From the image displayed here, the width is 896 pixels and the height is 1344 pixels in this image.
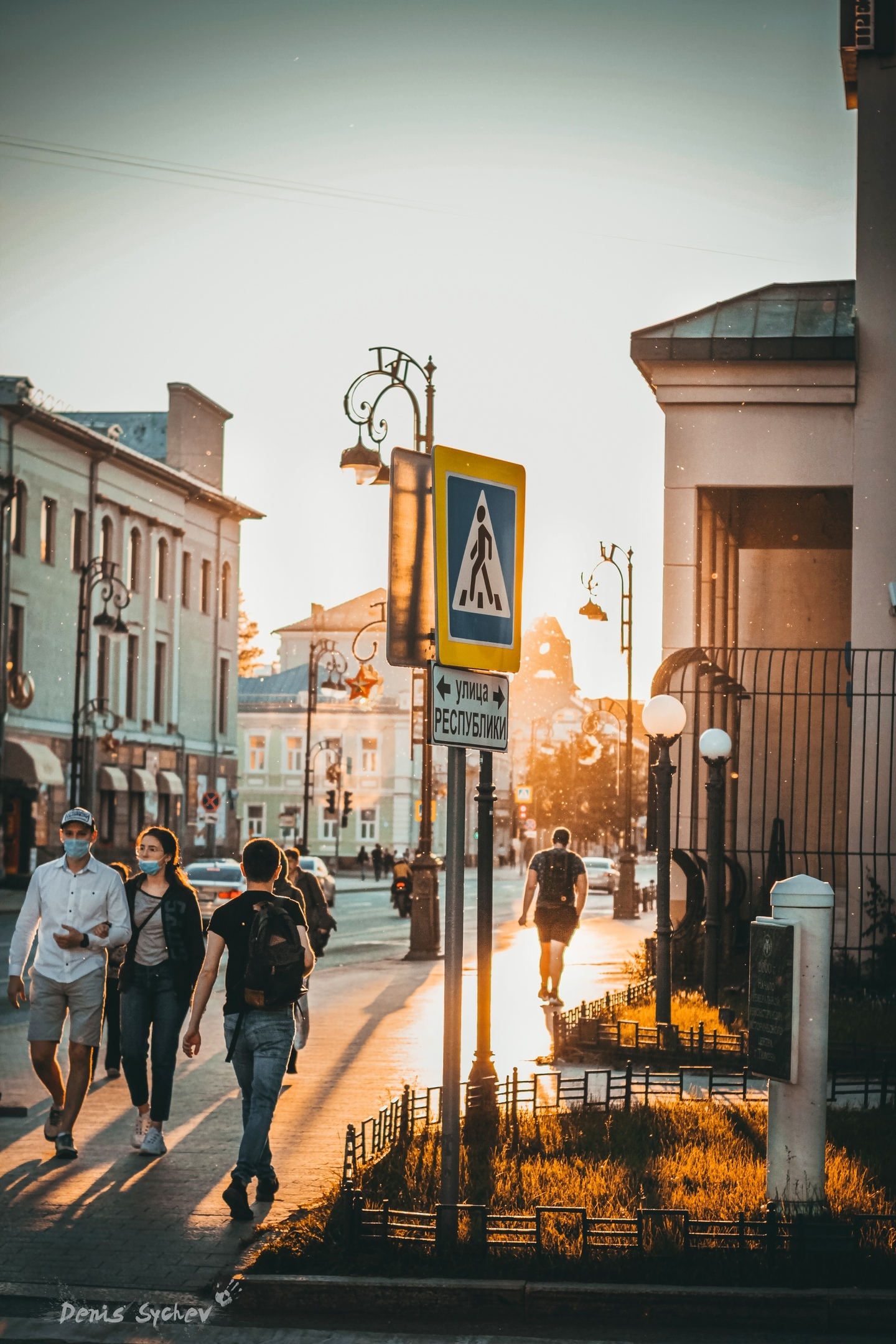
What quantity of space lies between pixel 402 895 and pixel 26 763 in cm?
1209

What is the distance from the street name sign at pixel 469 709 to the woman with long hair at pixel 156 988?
115 inches

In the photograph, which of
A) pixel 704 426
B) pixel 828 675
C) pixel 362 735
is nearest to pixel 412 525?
pixel 704 426

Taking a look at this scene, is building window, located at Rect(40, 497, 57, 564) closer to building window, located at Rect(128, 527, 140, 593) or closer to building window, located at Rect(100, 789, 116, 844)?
building window, located at Rect(128, 527, 140, 593)

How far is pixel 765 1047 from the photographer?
7141mm

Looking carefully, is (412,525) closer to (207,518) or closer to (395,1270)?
(395,1270)

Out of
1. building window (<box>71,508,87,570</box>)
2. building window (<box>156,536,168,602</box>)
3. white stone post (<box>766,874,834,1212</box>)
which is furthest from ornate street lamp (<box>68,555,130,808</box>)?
white stone post (<box>766,874,834,1212</box>)

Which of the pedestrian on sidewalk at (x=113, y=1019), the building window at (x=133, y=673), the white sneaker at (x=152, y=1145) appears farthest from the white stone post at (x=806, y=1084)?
the building window at (x=133, y=673)

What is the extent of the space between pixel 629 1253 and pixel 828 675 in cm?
1557

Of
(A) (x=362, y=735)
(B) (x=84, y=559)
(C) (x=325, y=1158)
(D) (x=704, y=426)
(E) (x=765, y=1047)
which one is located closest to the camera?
(E) (x=765, y=1047)

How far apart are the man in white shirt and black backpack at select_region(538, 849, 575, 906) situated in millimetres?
6902

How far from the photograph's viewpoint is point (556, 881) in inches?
607

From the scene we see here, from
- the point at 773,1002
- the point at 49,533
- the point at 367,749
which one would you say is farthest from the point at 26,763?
the point at 367,749

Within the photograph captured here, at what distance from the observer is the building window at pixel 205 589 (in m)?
61.1

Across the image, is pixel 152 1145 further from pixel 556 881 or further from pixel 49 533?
pixel 49 533
